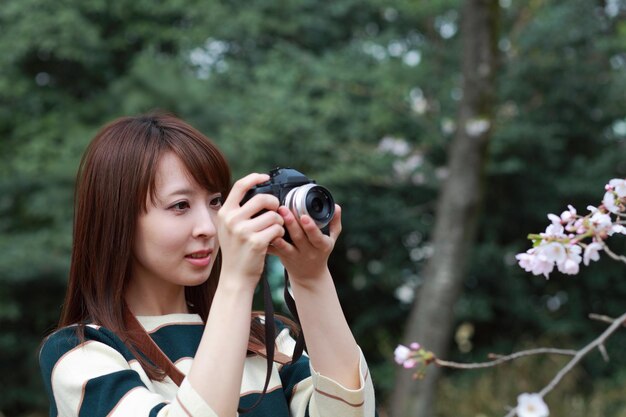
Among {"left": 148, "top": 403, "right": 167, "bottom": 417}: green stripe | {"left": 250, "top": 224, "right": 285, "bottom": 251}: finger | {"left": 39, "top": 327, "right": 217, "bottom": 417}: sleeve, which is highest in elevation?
{"left": 250, "top": 224, "right": 285, "bottom": 251}: finger

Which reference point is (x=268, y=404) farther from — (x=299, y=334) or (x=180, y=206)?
(x=180, y=206)

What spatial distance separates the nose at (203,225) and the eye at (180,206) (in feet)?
0.08

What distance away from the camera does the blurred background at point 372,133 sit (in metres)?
5.36

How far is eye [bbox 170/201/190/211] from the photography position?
147cm

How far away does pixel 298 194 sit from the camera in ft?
4.38

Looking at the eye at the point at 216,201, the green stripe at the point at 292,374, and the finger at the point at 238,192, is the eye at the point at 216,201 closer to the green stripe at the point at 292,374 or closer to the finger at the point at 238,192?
the finger at the point at 238,192

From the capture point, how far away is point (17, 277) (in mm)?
5293

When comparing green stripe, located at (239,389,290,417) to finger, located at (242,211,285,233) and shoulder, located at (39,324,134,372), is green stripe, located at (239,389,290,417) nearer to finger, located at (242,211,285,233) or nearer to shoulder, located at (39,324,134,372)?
shoulder, located at (39,324,134,372)

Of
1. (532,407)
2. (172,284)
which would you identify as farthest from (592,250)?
(172,284)

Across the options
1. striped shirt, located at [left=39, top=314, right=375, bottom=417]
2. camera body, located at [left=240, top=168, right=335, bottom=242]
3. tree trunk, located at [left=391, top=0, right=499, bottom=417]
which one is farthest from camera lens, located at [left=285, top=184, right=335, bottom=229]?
tree trunk, located at [left=391, top=0, right=499, bottom=417]

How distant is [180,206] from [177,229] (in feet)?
0.15

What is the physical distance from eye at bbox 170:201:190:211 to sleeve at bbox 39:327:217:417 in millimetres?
241

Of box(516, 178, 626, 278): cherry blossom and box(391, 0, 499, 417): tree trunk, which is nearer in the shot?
box(516, 178, 626, 278): cherry blossom

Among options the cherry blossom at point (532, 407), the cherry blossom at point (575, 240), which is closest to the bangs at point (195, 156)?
the cherry blossom at point (575, 240)
